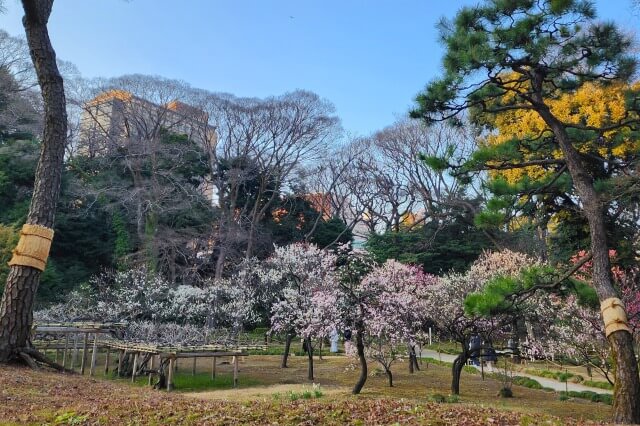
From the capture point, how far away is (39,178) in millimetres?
6734

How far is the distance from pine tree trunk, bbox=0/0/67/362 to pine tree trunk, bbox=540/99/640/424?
630 centimetres

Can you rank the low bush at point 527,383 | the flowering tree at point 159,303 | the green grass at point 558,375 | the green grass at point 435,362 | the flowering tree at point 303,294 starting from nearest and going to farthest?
1. the flowering tree at point 303,294
2. the low bush at point 527,383
3. the green grass at point 558,375
4. the flowering tree at point 159,303
5. the green grass at point 435,362

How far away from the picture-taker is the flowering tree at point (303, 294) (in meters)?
11.5

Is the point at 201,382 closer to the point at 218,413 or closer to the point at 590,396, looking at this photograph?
the point at 590,396

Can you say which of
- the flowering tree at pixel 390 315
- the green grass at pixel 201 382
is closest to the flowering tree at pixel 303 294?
the flowering tree at pixel 390 315

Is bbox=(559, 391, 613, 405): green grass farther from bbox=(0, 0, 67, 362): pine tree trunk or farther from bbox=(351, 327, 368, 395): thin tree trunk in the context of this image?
bbox=(0, 0, 67, 362): pine tree trunk

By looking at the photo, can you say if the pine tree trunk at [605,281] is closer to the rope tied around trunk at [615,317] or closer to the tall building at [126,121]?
the rope tied around trunk at [615,317]

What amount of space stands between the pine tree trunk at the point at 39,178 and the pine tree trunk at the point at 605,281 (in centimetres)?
630

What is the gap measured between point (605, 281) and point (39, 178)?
22.7 ft

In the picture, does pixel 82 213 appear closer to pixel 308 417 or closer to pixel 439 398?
pixel 439 398

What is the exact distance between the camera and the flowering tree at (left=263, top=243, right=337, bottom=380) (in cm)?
1149

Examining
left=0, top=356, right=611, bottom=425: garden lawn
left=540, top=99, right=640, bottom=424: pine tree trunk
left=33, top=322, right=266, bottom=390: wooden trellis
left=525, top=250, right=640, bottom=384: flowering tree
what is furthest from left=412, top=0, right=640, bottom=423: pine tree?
left=33, top=322, right=266, bottom=390: wooden trellis

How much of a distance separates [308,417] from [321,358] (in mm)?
14728

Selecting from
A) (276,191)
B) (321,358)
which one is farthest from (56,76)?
(276,191)
